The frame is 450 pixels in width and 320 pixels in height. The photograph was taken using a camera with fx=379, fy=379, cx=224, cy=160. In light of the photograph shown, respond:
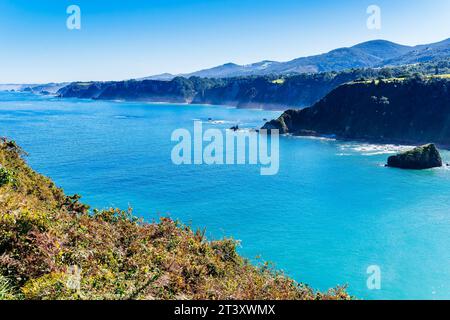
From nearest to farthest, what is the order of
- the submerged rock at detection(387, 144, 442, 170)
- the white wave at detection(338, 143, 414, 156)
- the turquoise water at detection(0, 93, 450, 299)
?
the turquoise water at detection(0, 93, 450, 299)
the submerged rock at detection(387, 144, 442, 170)
the white wave at detection(338, 143, 414, 156)

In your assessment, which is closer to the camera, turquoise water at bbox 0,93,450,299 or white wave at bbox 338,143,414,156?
turquoise water at bbox 0,93,450,299

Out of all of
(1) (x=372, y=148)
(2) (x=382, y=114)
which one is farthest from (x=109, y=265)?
(2) (x=382, y=114)

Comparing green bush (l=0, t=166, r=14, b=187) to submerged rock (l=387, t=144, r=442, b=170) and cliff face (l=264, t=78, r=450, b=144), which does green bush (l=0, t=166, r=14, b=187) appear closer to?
submerged rock (l=387, t=144, r=442, b=170)

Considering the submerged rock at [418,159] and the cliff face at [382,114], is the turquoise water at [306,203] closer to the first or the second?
the submerged rock at [418,159]

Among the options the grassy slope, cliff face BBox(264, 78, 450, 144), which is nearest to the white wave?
cliff face BBox(264, 78, 450, 144)
